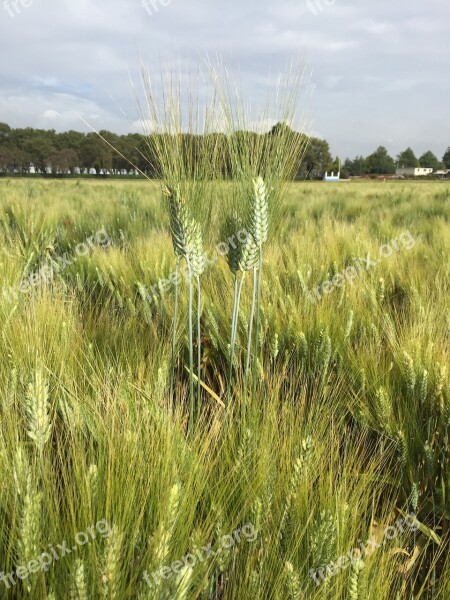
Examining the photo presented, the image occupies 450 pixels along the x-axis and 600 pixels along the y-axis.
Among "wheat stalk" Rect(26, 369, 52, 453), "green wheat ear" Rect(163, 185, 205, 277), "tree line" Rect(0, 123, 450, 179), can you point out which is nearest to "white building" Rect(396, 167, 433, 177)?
"tree line" Rect(0, 123, 450, 179)

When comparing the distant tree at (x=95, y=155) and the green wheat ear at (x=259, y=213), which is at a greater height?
the distant tree at (x=95, y=155)

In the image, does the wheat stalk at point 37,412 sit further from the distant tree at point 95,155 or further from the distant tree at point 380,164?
the distant tree at point 380,164

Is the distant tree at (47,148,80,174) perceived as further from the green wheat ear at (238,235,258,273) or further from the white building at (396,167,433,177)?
the green wheat ear at (238,235,258,273)

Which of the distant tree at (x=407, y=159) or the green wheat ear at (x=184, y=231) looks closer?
the green wheat ear at (x=184, y=231)

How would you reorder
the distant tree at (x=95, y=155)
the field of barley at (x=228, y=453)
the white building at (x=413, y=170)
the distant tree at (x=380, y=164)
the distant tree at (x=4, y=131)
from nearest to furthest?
the field of barley at (x=228, y=453), the distant tree at (x=95, y=155), the distant tree at (x=4, y=131), the distant tree at (x=380, y=164), the white building at (x=413, y=170)

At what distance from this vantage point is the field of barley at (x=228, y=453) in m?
0.73

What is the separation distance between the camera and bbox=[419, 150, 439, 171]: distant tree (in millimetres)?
90875

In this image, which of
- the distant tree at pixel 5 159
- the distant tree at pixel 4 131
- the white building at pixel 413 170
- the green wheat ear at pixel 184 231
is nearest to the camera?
the green wheat ear at pixel 184 231

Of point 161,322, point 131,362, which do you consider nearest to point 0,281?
point 161,322

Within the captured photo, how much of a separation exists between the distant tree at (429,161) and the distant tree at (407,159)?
1.32 meters

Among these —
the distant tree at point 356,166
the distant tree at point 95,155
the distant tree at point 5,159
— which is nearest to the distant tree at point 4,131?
the distant tree at point 5,159

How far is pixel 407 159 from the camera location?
94.1m

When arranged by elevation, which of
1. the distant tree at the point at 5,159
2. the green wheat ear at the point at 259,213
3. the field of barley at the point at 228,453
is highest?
the distant tree at the point at 5,159

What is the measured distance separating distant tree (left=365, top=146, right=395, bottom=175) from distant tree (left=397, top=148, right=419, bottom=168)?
7220mm
